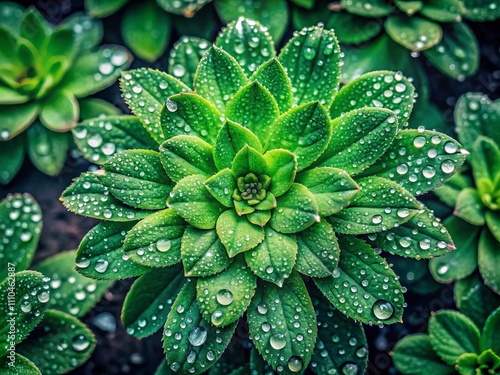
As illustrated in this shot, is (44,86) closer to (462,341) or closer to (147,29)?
(147,29)

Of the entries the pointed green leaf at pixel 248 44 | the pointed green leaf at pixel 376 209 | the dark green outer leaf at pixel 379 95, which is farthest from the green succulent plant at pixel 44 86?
the pointed green leaf at pixel 376 209

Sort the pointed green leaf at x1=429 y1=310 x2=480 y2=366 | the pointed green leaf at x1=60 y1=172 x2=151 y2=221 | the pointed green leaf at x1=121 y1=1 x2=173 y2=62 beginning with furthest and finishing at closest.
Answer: the pointed green leaf at x1=121 y1=1 x2=173 y2=62
the pointed green leaf at x1=429 y1=310 x2=480 y2=366
the pointed green leaf at x1=60 y1=172 x2=151 y2=221

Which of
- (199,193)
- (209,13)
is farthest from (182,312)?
(209,13)

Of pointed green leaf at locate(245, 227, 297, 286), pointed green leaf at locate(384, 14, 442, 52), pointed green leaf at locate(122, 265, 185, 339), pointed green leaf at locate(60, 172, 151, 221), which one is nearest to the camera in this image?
pointed green leaf at locate(245, 227, 297, 286)

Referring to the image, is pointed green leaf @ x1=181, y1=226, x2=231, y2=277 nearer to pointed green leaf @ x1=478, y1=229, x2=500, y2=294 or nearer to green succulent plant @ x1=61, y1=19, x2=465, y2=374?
Answer: green succulent plant @ x1=61, y1=19, x2=465, y2=374

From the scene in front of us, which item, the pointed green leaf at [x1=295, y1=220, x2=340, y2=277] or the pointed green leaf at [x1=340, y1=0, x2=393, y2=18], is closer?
the pointed green leaf at [x1=295, y1=220, x2=340, y2=277]

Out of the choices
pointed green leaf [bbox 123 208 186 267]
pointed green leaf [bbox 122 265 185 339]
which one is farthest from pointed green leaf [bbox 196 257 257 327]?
pointed green leaf [bbox 122 265 185 339]

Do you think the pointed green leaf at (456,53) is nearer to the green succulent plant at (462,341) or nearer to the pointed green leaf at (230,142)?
the green succulent plant at (462,341)

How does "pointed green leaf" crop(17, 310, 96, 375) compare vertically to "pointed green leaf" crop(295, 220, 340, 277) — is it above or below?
below
